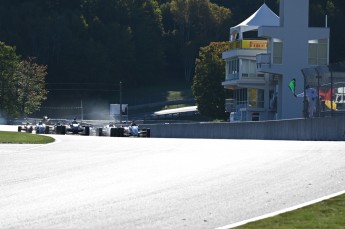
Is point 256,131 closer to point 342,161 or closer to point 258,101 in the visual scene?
point 342,161

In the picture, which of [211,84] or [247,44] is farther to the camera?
[211,84]

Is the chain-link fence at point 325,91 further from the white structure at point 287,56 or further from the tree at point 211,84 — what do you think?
the tree at point 211,84

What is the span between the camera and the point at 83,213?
14078 mm

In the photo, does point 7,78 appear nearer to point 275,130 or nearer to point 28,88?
Answer: point 28,88

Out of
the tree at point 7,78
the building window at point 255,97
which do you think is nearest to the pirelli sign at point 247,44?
the building window at point 255,97

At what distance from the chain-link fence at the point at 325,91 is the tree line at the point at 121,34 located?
85.6 m

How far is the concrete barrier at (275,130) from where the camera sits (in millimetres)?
34656

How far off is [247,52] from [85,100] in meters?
48.4

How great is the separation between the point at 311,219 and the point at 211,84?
86536 millimetres

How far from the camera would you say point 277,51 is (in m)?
73.2

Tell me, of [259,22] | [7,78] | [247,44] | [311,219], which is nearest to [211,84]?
[247,44]

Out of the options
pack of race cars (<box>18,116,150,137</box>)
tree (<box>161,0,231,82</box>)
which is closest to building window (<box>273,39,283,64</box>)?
pack of race cars (<box>18,116,150,137</box>)

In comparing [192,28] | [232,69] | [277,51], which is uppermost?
[192,28]

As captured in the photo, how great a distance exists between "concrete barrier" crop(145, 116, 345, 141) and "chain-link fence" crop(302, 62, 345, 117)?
3.43ft
